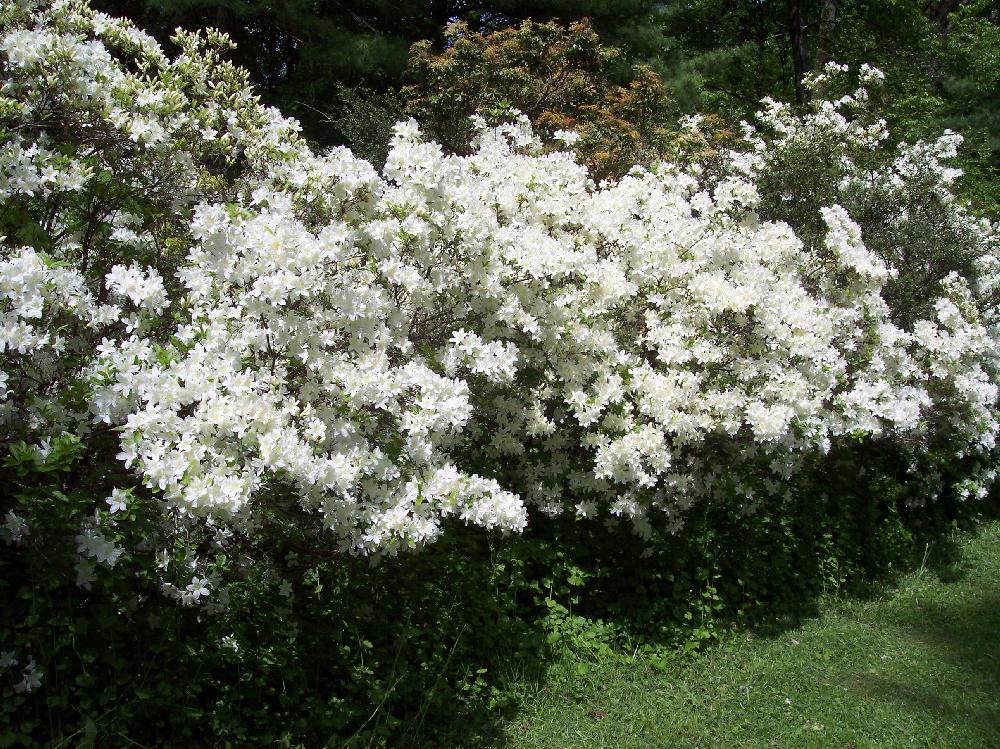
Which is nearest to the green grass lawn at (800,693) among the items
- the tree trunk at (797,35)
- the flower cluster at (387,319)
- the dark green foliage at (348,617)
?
the dark green foliage at (348,617)

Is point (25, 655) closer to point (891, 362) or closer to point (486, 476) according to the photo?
point (486, 476)

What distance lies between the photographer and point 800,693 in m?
4.57

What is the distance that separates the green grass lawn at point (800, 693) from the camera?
4.06 metres

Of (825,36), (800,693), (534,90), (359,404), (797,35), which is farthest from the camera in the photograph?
(825,36)

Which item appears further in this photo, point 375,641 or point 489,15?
point 489,15

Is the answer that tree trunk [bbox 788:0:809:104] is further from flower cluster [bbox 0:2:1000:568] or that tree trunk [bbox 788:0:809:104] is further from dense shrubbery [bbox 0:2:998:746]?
A: flower cluster [bbox 0:2:1000:568]

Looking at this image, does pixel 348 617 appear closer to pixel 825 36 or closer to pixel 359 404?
pixel 359 404

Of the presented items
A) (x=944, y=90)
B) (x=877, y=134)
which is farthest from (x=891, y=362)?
(x=944, y=90)

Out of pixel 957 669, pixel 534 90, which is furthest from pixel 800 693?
pixel 534 90

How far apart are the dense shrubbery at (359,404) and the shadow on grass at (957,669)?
73 centimetres

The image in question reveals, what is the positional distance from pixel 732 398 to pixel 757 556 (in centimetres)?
156

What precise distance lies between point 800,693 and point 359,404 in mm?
2995

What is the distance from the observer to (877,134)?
8.13m

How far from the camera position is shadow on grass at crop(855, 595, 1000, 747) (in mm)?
4582
